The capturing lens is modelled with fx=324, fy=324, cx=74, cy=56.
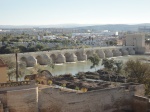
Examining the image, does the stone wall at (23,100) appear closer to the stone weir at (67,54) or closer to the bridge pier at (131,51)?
the stone weir at (67,54)

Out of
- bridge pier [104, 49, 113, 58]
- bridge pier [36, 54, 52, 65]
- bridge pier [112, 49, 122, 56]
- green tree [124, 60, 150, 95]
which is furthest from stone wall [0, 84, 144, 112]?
bridge pier [112, 49, 122, 56]

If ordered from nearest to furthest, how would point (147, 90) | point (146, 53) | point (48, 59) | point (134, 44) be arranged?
point (147, 90) < point (48, 59) < point (146, 53) < point (134, 44)

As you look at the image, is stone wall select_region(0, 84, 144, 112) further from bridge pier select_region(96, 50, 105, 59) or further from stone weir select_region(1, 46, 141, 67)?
bridge pier select_region(96, 50, 105, 59)

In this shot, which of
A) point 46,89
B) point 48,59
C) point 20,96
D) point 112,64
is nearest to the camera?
point 20,96

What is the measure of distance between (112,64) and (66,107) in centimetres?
1932

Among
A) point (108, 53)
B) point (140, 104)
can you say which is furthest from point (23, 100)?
point (108, 53)

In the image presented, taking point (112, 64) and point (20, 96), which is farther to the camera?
point (112, 64)

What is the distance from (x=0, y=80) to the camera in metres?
14.5

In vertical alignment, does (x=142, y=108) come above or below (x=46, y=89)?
below

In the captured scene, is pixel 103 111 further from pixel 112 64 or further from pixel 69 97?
pixel 112 64

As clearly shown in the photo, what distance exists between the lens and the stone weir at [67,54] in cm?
4209

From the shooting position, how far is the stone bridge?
138 ft

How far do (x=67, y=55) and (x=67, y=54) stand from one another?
159mm

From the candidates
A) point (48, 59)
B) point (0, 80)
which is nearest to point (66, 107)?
point (0, 80)
